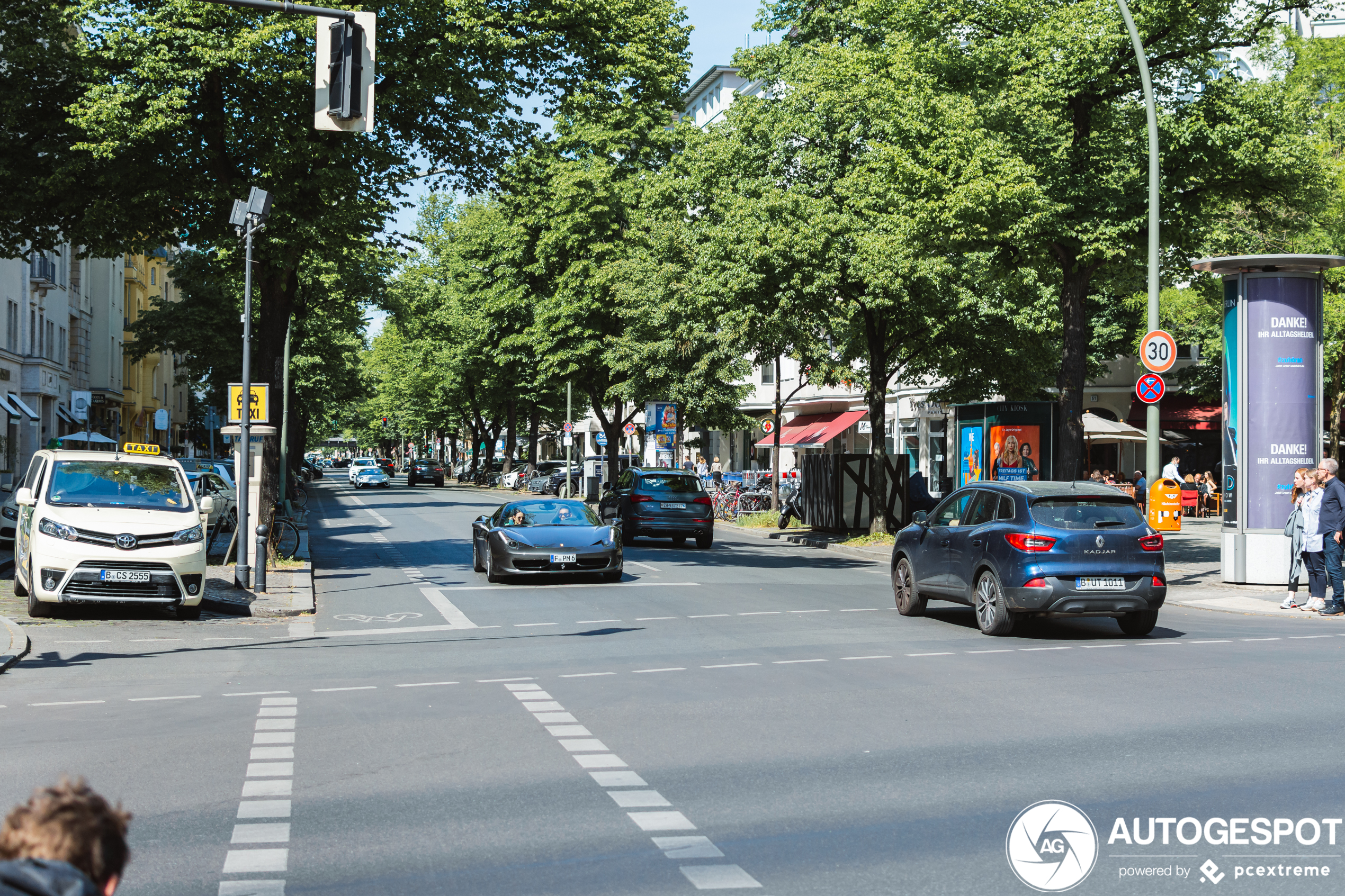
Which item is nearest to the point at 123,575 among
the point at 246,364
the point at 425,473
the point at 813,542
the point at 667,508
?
the point at 246,364

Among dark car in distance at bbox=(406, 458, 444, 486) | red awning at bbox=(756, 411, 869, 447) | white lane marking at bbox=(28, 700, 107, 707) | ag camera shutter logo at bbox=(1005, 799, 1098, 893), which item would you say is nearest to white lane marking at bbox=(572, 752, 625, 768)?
ag camera shutter logo at bbox=(1005, 799, 1098, 893)

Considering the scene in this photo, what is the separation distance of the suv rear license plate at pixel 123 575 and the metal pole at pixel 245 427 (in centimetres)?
329

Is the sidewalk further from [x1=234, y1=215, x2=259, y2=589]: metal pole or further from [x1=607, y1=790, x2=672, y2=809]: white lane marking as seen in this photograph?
[x1=607, y1=790, x2=672, y2=809]: white lane marking

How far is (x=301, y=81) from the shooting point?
1997cm

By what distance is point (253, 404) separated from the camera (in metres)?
20.7

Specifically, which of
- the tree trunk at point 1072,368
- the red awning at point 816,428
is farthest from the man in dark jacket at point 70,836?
the red awning at point 816,428

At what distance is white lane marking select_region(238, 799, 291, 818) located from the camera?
253 inches

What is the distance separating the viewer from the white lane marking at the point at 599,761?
300 inches

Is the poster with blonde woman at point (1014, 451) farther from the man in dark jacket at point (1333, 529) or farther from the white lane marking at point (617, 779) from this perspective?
the white lane marking at point (617, 779)

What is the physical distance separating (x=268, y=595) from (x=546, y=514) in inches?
189

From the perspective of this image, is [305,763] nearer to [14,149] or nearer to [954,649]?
[954,649]

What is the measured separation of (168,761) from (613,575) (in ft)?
44.8

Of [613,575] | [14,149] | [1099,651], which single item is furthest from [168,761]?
[14,149]

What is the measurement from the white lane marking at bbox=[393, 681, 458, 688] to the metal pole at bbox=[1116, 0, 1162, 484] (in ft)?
43.2
